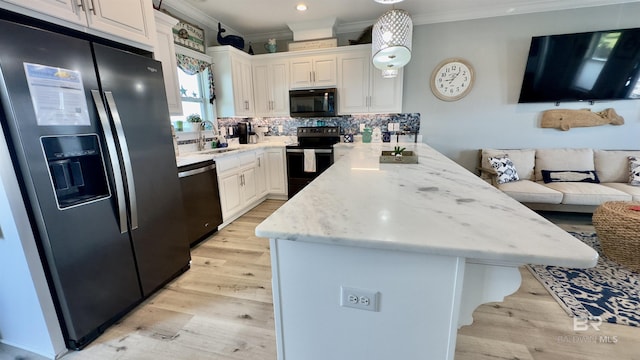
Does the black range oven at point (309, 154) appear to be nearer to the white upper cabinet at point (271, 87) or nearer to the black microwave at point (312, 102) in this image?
the black microwave at point (312, 102)

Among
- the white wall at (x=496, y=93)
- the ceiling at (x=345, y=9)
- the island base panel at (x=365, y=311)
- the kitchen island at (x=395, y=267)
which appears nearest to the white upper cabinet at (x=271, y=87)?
the ceiling at (x=345, y=9)

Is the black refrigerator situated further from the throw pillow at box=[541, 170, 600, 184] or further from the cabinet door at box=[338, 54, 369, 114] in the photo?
the throw pillow at box=[541, 170, 600, 184]

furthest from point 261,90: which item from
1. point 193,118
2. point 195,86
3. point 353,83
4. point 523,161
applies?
point 523,161

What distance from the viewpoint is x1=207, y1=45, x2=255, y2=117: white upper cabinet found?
375 centimetres

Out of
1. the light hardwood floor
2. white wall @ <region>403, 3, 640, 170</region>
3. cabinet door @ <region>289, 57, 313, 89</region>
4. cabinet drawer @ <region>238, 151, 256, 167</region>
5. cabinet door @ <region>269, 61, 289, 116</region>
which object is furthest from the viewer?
cabinet door @ <region>269, 61, 289, 116</region>

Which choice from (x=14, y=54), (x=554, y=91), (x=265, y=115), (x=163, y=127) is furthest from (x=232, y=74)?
(x=554, y=91)

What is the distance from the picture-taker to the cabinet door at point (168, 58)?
2561 millimetres

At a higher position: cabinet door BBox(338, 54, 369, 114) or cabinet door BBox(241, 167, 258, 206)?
cabinet door BBox(338, 54, 369, 114)

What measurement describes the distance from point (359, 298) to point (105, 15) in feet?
7.34

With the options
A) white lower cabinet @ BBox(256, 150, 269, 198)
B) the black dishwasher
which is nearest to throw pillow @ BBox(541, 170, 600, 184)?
white lower cabinet @ BBox(256, 150, 269, 198)

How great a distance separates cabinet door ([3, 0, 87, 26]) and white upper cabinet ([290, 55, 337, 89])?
2883 mm

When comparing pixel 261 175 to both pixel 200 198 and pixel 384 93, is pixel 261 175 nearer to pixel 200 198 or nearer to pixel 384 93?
pixel 200 198

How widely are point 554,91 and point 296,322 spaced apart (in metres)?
4.40

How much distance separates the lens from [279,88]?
4270 millimetres
